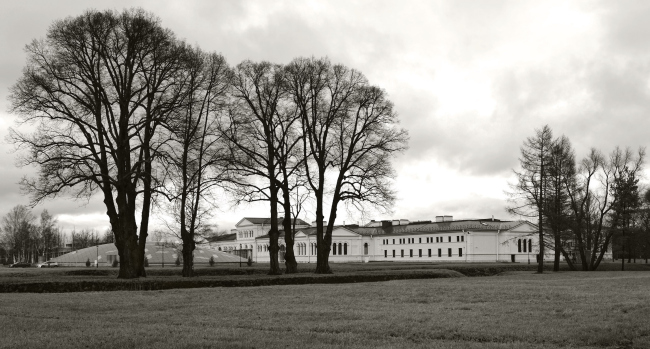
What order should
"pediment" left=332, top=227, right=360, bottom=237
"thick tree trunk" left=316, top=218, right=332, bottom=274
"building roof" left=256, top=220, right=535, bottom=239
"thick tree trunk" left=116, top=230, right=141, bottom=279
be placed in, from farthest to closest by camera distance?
"pediment" left=332, top=227, right=360, bottom=237, "building roof" left=256, top=220, right=535, bottom=239, "thick tree trunk" left=316, top=218, right=332, bottom=274, "thick tree trunk" left=116, top=230, right=141, bottom=279

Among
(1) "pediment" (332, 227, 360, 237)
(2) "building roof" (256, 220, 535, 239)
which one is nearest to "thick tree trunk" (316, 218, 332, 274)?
(2) "building roof" (256, 220, 535, 239)

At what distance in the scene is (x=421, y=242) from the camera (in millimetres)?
119562

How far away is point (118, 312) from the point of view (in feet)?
62.2

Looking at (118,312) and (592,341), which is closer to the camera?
(592,341)

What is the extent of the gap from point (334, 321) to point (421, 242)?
346 feet

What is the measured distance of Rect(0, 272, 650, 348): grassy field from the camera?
504 inches

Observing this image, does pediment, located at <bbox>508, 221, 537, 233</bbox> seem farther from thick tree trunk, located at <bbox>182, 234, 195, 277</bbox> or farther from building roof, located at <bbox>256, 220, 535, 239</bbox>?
thick tree trunk, located at <bbox>182, 234, 195, 277</bbox>

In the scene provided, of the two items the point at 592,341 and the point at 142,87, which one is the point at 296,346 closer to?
the point at 592,341

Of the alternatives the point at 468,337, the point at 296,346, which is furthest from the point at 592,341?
the point at 296,346

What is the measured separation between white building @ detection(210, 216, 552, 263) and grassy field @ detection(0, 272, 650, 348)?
263 ft

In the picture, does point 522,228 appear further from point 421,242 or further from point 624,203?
point 624,203

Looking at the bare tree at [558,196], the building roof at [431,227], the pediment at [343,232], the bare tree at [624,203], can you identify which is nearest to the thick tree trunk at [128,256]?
the bare tree at [558,196]

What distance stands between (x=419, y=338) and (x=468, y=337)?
106cm

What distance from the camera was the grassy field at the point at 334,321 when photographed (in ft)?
Result: 42.0
